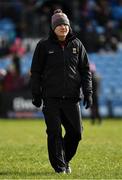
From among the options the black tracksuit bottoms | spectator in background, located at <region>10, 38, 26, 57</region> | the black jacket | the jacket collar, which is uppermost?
the jacket collar

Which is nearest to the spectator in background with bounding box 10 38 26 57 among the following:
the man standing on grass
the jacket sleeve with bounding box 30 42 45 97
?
the man standing on grass

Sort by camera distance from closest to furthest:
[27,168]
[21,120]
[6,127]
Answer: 1. [27,168]
2. [6,127]
3. [21,120]

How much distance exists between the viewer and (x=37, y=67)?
11484mm

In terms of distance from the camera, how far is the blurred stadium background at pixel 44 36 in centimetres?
3231

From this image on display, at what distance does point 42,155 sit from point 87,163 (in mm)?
1590

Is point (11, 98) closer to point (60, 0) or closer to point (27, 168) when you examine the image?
point (60, 0)

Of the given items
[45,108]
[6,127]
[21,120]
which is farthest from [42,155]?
[21,120]

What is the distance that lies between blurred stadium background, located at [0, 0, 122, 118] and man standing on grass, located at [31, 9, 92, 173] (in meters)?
20.2

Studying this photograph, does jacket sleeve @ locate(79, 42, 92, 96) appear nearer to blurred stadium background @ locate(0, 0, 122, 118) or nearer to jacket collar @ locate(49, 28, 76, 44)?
jacket collar @ locate(49, 28, 76, 44)

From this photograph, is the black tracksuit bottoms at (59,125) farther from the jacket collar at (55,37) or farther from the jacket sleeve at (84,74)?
the jacket collar at (55,37)

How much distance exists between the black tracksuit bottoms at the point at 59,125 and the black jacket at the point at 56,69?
0.15 m

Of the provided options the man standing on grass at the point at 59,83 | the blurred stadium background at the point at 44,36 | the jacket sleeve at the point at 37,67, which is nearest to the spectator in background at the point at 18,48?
the blurred stadium background at the point at 44,36

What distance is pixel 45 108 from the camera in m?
11.5

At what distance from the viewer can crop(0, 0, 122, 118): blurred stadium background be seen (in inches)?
1272
